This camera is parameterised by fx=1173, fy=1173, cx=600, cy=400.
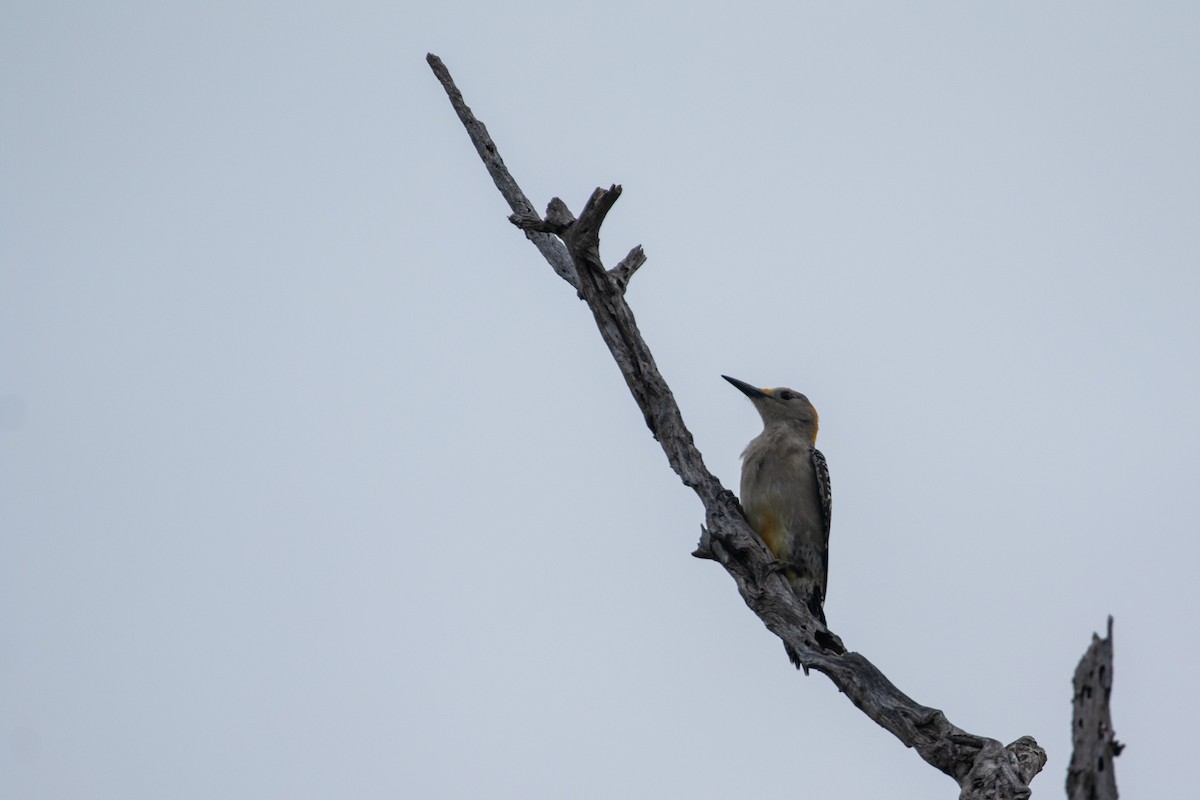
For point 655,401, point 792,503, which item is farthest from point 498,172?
point 792,503

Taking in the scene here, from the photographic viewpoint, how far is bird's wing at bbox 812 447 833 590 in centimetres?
1091

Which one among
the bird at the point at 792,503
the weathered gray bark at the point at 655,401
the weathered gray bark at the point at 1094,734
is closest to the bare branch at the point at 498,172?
the weathered gray bark at the point at 655,401

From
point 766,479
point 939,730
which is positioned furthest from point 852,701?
point 766,479

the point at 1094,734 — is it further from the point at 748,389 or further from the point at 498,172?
the point at 748,389

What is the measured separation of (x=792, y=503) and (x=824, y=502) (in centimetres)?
44

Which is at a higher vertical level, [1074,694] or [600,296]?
[600,296]

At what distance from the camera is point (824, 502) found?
10.9 metres

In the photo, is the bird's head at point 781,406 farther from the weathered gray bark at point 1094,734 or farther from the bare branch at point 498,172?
the weathered gray bark at point 1094,734

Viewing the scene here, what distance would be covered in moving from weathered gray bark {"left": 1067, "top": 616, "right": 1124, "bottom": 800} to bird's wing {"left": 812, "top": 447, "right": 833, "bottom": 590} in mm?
6575

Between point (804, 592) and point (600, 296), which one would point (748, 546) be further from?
point (804, 592)

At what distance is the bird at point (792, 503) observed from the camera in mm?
10578

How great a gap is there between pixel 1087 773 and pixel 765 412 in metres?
7.63

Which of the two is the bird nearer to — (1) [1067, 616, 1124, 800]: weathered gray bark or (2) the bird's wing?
(2) the bird's wing

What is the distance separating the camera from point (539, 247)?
8.80 metres
